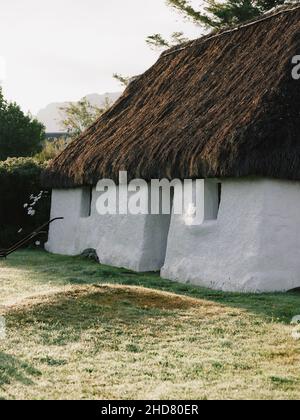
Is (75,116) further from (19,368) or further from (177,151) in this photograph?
(19,368)

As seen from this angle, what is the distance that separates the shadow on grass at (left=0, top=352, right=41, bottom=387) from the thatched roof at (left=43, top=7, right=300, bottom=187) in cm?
578


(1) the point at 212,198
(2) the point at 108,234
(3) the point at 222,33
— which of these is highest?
(3) the point at 222,33

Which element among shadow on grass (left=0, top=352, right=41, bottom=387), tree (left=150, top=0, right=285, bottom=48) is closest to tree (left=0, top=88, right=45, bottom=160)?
tree (left=150, top=0, right=285, bottom=48)

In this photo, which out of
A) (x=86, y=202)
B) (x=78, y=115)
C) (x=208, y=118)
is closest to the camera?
(x=208, y=118)

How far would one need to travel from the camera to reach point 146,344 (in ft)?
26.8

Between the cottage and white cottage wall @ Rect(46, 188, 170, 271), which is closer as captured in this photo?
the cottage

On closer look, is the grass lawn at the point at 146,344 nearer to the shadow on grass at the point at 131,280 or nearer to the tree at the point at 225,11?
the shadow on grass at the point at 131,280

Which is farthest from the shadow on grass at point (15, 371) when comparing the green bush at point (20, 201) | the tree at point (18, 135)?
the tree at point (18, 135)

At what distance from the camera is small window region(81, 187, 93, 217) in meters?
17.9

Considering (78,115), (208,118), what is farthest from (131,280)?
(78,115)

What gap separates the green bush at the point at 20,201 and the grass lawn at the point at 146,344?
8585 millimetres

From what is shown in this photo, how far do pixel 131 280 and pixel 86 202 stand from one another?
512cm

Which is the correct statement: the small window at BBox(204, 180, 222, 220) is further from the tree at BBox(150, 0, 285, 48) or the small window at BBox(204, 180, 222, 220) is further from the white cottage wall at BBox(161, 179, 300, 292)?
the tree at BBox(150, 0, 285, 48)

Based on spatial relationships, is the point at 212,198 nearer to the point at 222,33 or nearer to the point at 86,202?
the point at 86,202
